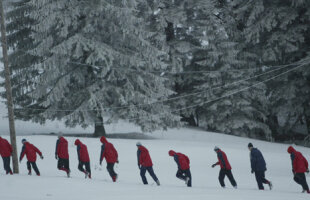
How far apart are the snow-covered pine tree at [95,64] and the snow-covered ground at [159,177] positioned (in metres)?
1.93

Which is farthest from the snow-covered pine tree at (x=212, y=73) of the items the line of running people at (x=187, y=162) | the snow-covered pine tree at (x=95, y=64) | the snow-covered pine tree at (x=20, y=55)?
the line of running people at (x=187, y=162)

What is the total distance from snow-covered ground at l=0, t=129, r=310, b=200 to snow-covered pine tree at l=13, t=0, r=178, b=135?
1935 mm

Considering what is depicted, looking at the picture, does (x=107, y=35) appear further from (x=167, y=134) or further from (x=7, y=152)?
(x=7, y=152)

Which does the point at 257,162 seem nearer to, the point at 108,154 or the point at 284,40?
the point at 108,154

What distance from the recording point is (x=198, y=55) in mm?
30125

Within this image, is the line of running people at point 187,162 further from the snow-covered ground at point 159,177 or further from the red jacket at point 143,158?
the snow-covered ground at point 159,177

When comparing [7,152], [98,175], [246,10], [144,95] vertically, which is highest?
[246,10]

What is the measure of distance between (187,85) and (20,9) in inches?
542

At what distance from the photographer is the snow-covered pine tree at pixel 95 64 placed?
20844mm

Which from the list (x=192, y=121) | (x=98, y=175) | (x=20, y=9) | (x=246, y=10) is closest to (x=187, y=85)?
(x=192, y=121)

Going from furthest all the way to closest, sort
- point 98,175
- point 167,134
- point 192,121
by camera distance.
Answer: point 192,121, point 167,134, point 98,175

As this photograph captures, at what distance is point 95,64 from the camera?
71.8 feet

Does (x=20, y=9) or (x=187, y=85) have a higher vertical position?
(x=20, y=9)

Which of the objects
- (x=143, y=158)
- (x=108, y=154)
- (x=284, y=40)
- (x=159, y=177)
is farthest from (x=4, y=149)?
(x=284, y=40)
